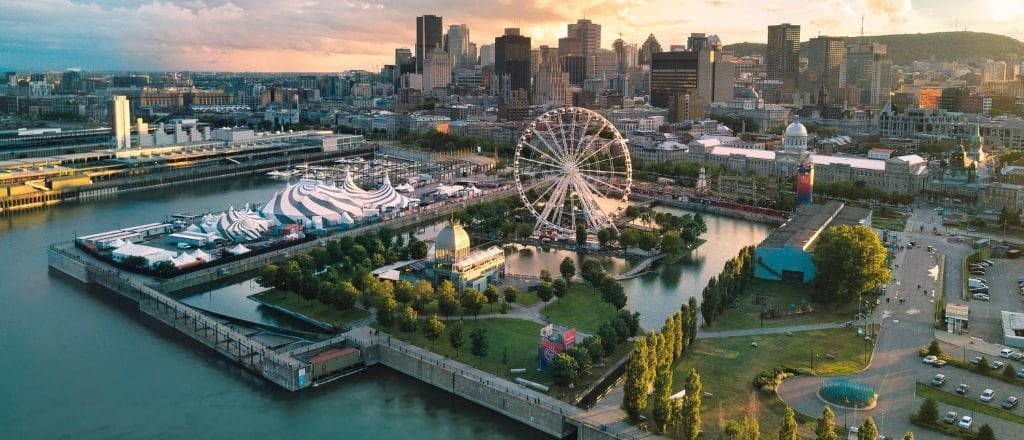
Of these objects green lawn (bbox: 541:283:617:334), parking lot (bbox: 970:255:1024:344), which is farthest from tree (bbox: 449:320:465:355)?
parking lot (bbox: 970:255:1024:344)

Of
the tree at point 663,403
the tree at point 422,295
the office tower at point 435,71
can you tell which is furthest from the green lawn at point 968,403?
the office tower at point 435,71

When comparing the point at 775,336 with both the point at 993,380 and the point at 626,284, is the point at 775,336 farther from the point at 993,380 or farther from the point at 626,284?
the point at 626,284

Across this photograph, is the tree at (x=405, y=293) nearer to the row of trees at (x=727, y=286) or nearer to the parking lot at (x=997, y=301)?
the row of trees at (x=727, y=286)

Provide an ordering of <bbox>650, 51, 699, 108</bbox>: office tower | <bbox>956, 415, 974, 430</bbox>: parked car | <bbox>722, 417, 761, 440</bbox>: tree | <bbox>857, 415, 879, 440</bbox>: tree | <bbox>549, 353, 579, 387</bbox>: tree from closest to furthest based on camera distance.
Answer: <bbox>857, 415, 879, 440</bbox>: tree
<bbox>722, 417, 761, 440</bbox>: tree
<bbox>956, 415, 974, 430</bbox>: parked car
<bbox>549, 353, 579, 387</bbox>: tree
<bbox>650, 51, 699, 108</bbox>: office tower

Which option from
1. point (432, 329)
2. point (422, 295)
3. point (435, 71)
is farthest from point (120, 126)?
point (435, 71)

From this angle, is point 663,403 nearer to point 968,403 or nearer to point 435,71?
point 968,403

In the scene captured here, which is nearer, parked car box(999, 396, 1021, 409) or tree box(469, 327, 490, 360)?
parked car box(999, 396, 1021, 409)

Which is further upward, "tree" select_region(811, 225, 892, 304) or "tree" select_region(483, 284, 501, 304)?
"tree" select_region(811, 225, 892, 304)

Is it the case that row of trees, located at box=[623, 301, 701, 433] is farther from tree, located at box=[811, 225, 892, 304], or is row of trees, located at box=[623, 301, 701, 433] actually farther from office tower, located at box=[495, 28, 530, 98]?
office tower, located at box=[495, 28, 530, 98]
